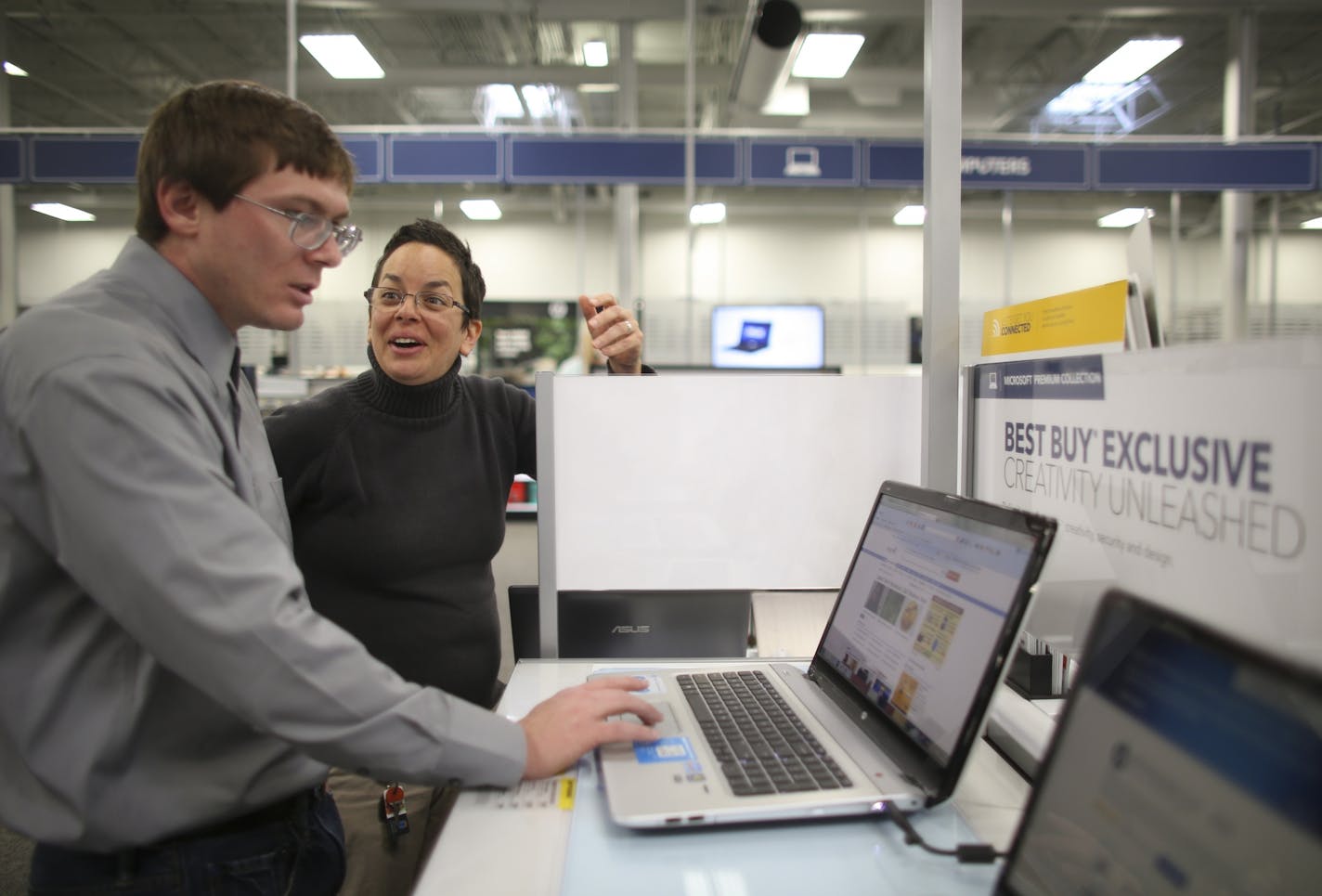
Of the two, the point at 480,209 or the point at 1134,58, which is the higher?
the point at 1134,58

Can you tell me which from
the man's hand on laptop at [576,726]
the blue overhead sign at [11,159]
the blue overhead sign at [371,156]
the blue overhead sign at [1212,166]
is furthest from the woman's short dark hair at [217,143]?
the blue overhead sign at [1212,166]

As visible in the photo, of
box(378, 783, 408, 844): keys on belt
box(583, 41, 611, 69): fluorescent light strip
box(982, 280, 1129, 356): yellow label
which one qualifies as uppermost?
box(583, 41, 611, 69): fluorescent light strip

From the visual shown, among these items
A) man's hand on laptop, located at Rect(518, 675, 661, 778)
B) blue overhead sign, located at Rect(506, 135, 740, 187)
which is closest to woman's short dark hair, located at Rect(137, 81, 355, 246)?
man's hand on laptop, located at Rect(518, 675, 661, 778)

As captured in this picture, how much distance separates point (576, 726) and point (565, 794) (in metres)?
0.07

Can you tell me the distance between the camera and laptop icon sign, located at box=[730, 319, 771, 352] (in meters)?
5.92

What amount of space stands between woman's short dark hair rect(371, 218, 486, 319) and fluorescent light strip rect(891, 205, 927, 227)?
6517 millimetres

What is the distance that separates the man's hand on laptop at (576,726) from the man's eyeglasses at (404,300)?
2.79ft

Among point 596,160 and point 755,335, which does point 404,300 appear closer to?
point 596,160

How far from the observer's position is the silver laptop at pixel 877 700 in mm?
738

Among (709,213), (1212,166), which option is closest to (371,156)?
(709,213)

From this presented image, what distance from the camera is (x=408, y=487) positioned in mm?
1449

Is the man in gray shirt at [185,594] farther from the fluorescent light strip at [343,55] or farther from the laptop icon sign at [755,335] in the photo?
the laptop icon sign at [755,335]

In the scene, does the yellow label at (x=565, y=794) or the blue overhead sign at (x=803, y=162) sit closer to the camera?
the yellow label at (x=565, y=794)

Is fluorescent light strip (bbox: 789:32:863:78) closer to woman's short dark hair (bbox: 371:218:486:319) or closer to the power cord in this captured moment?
woman's short dark hair (bbox: 371:218:486:319)
